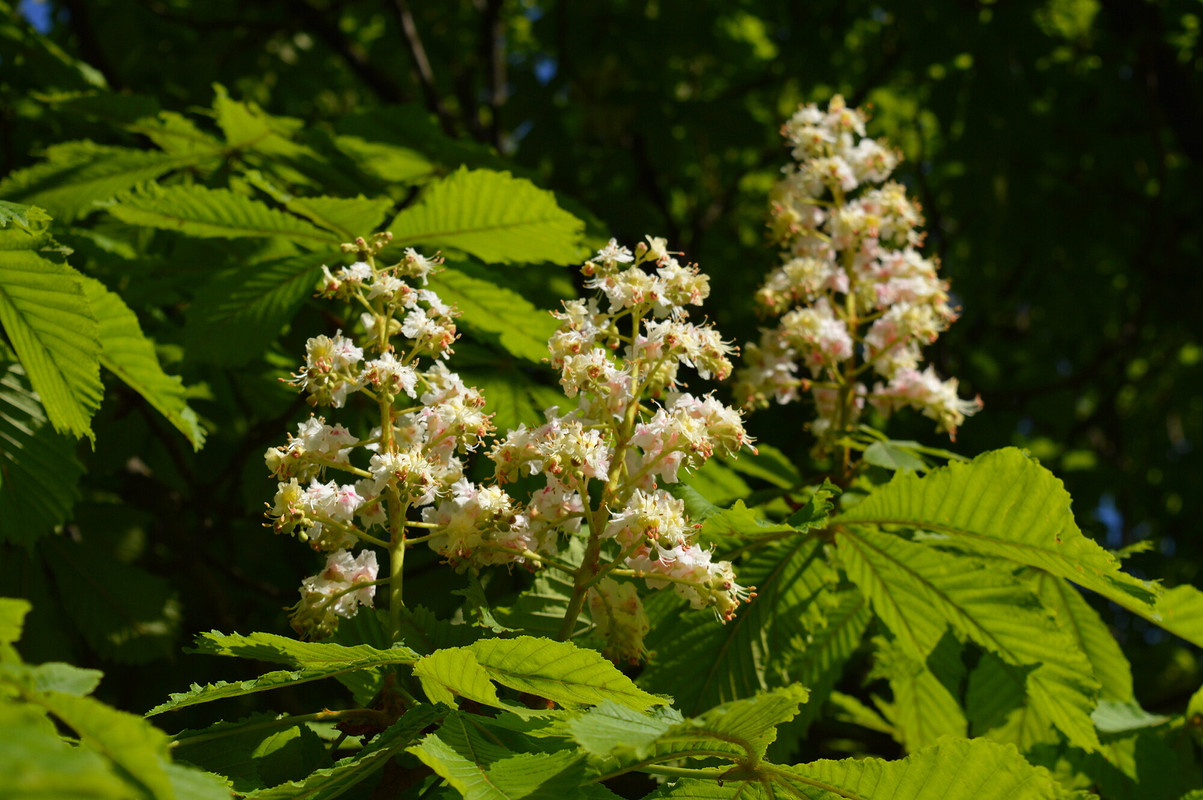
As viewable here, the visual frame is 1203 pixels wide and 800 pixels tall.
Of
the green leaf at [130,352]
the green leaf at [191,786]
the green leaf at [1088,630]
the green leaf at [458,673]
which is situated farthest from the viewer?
the green leaf at [1088,630]

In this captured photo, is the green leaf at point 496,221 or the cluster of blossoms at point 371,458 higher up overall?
the green leaf at point 496,221

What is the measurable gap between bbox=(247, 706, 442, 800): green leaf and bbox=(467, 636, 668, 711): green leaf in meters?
0.11

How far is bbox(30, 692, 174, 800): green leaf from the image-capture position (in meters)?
0.75

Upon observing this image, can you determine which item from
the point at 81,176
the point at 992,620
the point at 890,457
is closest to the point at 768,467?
the point at 890,457

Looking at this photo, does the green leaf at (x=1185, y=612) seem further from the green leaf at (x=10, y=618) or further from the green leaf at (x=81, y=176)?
the green leaf at (x=81, y=176)

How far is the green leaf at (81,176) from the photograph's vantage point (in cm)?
223

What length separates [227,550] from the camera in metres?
3.19

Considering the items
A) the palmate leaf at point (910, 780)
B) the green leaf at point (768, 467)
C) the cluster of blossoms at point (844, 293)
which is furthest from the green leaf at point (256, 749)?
the cluster of blossoms at point (844, 293)

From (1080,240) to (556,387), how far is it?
11.7 ft

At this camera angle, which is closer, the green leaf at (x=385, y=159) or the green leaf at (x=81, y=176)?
the green leaf at (x=81, y=176)

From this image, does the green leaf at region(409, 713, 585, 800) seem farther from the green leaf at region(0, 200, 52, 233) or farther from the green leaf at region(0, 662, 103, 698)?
the green leaf at region(0, 200, 52, 233)

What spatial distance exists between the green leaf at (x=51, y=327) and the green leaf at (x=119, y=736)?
0.86 m

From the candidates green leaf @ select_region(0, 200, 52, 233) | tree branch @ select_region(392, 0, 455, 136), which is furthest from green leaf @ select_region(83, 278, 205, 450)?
tree branch @ select_region(392, 0, 455, 136)

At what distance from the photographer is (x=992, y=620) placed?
5.59 ft
